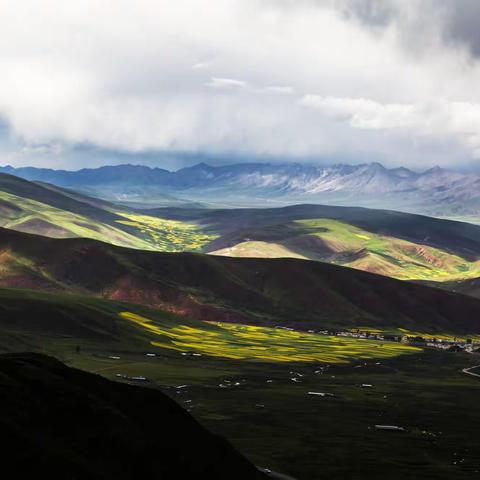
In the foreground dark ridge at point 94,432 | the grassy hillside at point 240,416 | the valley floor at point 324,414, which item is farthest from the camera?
the valley floor at point 324,414

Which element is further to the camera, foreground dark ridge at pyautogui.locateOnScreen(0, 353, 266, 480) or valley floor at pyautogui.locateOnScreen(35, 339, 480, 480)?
valley floor at pyautogui.locateOnScreen(35, 339, 480, 480)

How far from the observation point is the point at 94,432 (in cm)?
6334

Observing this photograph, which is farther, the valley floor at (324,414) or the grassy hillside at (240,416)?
the valley floor at (324,414)

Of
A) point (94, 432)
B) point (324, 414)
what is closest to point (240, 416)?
point (324, 414)

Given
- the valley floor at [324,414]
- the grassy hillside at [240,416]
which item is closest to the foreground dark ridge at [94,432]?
the grassy hillside at [240,416]

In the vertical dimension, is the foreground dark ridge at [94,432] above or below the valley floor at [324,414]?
above

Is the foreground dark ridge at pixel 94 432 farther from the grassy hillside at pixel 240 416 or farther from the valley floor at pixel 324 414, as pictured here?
the valley floor at pixel 324 414

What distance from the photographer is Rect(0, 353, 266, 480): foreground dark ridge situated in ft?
182

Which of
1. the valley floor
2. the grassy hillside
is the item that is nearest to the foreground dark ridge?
the grassy hillside

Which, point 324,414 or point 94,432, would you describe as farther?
point 324,414

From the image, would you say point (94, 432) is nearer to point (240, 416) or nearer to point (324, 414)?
point (240, 416)

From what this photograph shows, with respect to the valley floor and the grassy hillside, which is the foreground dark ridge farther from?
the valley floor

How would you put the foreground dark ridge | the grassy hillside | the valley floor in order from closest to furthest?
the foreground dark ridge → the grassy hillside → the valley floor

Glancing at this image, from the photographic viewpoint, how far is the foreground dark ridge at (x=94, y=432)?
55500 millimetres
